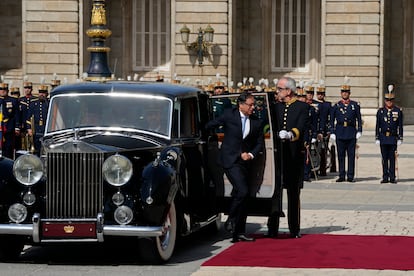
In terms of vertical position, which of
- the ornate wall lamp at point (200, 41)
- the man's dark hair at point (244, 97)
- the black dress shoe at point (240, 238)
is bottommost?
the black dress shoe at point (240, 238)

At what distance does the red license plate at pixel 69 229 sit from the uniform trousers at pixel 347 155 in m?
11.4

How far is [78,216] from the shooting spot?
13.1 meters

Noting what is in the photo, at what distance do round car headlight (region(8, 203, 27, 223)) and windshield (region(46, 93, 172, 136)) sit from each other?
1.36m

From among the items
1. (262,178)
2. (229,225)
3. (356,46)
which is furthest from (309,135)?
(356,46)

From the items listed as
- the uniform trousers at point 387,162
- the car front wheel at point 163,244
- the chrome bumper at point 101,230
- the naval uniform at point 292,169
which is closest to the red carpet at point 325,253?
the naval uniform at point 292,169

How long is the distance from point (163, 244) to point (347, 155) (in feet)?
37.3

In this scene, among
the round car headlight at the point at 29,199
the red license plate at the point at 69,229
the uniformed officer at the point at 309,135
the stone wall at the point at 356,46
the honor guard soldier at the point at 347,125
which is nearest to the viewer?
the red license plate at the point at 69,229

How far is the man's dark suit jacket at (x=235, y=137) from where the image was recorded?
48.4 ft

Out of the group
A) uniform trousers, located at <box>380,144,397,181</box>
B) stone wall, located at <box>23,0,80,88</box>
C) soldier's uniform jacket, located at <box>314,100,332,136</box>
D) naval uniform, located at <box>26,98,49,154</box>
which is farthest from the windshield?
stone wall, located at <box>23,0,80,88</box>

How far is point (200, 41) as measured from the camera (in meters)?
40.0

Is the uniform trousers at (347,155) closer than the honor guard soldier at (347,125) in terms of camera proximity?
Yes

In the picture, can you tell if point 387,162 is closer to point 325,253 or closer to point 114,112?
point 325,253

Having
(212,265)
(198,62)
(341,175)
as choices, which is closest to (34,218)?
(212,265)

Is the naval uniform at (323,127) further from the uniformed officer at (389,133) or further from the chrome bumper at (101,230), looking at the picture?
the chrome bumper at (101,230)
